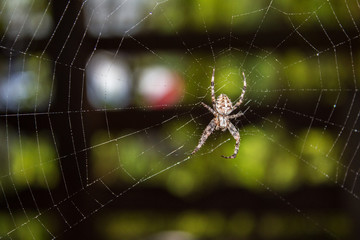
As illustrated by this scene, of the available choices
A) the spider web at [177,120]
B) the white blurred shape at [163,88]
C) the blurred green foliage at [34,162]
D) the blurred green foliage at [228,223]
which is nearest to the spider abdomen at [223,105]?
the spider web at [177,120]

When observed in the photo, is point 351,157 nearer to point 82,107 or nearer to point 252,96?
point 252,96

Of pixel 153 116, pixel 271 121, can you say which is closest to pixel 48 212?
pixel 153 116

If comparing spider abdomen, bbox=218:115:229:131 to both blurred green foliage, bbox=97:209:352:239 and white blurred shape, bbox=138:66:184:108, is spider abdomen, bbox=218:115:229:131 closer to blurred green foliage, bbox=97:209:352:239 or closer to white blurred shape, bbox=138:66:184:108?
white blurred shape, bbox=138:66:184:108

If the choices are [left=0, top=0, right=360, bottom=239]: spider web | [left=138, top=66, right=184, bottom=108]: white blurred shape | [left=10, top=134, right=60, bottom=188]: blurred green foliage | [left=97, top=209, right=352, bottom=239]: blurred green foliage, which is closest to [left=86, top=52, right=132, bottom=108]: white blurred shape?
[left=0, top=0, right=360, bottom=239]: spider web

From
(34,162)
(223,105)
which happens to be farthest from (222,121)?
(34,162)

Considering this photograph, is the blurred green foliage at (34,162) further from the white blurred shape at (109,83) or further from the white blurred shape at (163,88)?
the white blurred shape at (163,88)

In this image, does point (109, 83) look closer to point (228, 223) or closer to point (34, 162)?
point (34, 162)
